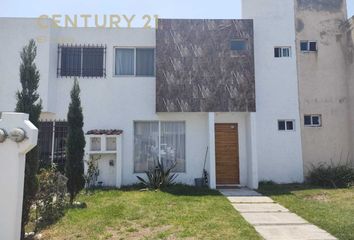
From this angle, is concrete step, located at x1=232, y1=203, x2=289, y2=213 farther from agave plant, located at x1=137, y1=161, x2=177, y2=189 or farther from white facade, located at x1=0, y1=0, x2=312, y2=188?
agave plant, located at x1=137, y1=161, x2=177, y2=189

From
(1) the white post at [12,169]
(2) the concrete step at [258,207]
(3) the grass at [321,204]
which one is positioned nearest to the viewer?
(1) the white post at [12,169]

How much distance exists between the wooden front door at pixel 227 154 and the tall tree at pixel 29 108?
25.0ft

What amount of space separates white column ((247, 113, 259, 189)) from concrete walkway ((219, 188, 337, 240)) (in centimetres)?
133

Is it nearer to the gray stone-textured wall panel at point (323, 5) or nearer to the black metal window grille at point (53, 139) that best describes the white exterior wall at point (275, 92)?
the gray stone-textured wall panel at point (323, 5)

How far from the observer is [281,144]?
12.7 meters

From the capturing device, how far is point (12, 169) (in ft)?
16.8

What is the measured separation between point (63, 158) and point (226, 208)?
6583 mm

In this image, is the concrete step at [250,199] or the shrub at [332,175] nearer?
the concrete step at [250,199]

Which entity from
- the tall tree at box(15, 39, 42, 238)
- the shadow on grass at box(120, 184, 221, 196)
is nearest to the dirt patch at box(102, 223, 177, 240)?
the tall tree at box(15, 39, 42, 238)

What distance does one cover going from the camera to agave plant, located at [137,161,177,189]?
37.9ft

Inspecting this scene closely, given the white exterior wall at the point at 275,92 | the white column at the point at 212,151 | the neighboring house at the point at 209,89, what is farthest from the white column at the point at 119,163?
the white exterior wall at the point at 275,92

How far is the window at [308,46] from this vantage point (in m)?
13.3

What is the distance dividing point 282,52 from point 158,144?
20.0 ft

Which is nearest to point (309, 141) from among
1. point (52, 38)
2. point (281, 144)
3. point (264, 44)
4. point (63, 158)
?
point (281, 144)
